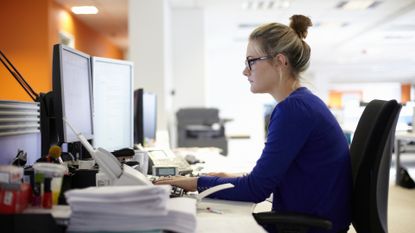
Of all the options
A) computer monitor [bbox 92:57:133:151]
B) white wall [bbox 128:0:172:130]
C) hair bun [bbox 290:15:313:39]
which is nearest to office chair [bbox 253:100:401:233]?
hair bun [bbox 290:15:313:39]

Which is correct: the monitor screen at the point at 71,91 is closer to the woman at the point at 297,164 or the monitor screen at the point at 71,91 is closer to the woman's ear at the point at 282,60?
the woman at the point at 297,164

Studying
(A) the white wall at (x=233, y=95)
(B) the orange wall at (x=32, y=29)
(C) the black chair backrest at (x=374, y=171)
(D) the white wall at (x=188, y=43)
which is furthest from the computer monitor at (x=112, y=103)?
(A) the white wall at (x=233, y=95)

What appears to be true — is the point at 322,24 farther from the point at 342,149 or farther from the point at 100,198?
the point at 100,198

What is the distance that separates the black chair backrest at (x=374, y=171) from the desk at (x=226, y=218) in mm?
381

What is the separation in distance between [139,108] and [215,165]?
23.8 inches

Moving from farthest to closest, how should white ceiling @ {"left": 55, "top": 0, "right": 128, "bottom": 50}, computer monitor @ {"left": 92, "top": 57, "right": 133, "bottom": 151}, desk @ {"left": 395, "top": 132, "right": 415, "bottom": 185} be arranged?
white ceiling @ {"left": 55, "top": 0, "right": 128, "bottom": 50}
desk @ {"left": 395, "top": 132, "right": 415, "bottom": 185}
computer monitor @ {"left": 92, "top": 57, "right": 133, "bottom": 151}

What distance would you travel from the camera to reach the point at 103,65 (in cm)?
183

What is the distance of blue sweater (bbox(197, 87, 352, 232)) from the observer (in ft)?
4.13

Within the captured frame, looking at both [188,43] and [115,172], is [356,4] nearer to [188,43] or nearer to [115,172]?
[188,43]

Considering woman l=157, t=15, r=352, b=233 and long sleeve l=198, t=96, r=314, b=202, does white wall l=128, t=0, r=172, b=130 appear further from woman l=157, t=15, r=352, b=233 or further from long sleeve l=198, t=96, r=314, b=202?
long sleeve l=198, t=96, r=314, b=202

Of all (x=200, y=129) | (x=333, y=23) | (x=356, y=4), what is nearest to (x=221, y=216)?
(x=200, y=129)

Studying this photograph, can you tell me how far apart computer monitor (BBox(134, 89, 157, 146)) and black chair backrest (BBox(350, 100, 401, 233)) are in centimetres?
152

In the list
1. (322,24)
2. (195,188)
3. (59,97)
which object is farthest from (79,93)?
(322,24)

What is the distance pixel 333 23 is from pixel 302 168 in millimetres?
7066
